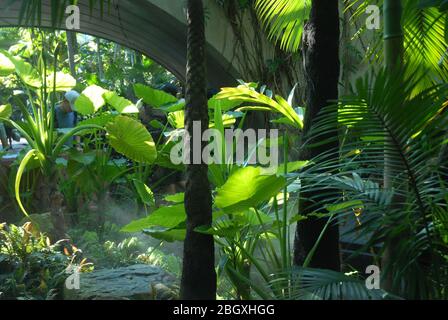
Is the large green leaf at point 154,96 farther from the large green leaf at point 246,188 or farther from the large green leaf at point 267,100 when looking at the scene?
the large green leaf at point 246,188

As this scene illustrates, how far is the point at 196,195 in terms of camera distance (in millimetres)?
3293

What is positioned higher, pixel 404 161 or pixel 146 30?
pixel 146 30

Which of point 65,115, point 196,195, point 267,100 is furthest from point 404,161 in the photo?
point 65,115

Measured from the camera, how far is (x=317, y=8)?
3225 millimetres

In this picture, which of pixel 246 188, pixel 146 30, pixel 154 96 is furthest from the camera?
pixel 146 30

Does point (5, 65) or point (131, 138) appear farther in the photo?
point (5, 65)

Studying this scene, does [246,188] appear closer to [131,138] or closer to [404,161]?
[404,161]

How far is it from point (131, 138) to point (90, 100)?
3.90 ft

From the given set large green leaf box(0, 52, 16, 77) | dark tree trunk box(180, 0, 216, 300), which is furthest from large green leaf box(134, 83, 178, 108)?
dark tree trunk box(180, 0, 216, 300)

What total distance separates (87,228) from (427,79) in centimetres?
433

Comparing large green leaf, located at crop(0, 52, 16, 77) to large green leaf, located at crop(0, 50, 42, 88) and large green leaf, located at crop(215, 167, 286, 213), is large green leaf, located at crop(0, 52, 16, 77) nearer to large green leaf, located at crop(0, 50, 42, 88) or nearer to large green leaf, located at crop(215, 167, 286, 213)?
large green leaf, located at crop(0, 50, 42, 88)

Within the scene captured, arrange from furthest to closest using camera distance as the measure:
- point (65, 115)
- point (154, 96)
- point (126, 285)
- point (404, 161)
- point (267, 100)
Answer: point (65, 115)
point (154, 96)
point (267, 100)
point (126, 285)
point (404, 161)

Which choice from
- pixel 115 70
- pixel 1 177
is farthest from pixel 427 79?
pixel 115 70

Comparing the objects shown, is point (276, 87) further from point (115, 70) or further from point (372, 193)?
point (372, 193)
